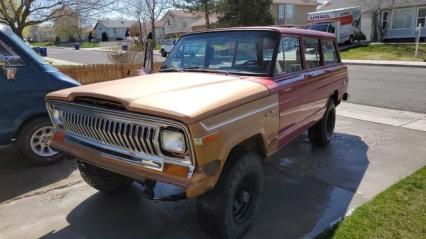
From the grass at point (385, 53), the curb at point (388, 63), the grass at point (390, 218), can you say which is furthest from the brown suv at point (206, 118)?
the grass at point (385, 53)

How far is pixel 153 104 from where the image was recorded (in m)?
2.88

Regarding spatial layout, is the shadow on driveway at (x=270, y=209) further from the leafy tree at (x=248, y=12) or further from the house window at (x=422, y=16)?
the house window at (x=422, y=16)

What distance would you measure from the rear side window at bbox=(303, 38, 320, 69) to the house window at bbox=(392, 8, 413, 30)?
3212 cm

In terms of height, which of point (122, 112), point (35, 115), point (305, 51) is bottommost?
point (35, 115)

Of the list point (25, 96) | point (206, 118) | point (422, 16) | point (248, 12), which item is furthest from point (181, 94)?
point (422, 16)

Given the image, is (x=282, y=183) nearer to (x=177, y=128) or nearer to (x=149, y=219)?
(x=149, y=219)

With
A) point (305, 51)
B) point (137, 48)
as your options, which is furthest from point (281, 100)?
point (137, 48)

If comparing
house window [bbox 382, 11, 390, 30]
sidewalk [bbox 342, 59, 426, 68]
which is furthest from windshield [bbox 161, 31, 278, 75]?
house window [bbox 382, 11, 390, 30]

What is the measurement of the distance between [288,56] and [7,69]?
3.69 meters

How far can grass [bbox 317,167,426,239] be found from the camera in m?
3.53

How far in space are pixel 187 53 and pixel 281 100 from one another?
142 centimetres

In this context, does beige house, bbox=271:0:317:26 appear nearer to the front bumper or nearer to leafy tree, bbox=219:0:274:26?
leafy tree, bbox=219:0:274:26

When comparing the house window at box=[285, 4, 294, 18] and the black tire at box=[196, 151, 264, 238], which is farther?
the house window at box=[285, 4, 294, 18]

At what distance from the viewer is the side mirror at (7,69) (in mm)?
4949
